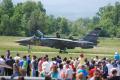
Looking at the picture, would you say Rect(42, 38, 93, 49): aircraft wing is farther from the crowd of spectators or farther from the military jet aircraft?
the crowd of spectators

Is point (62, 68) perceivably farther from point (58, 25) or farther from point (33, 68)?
point (58, 25)

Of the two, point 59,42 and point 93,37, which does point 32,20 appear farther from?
point 59,42

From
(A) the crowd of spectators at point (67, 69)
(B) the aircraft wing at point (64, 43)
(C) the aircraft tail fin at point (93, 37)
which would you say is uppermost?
(A) the crowd of spectators at point (67, 69)

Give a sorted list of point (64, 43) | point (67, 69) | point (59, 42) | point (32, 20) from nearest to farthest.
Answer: point (67, 69) < point (59, 42) < point (64, 43) < point (32, 20)

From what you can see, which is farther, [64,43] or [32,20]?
[32,20]

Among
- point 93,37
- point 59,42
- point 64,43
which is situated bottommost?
point 64,43

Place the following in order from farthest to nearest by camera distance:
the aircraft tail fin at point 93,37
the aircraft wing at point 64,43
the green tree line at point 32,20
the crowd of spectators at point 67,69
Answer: the green tree line at point 32,20 → the aircraft tail fin at point 93,37 → the aircraft wing at point 64,43 → the crowd of spectators at point 67,69

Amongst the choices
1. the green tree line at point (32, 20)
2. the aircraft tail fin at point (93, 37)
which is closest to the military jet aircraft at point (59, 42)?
the aircraft tail fin at point (93, 37)

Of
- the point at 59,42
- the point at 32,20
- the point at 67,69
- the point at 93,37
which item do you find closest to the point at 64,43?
the point at 59,42

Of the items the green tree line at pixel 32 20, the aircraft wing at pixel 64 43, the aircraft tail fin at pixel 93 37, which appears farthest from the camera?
the green tree line at pixel 32 20

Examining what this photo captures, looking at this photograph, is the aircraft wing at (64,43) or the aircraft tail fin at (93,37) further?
the aircraft tail fin at (93,37)

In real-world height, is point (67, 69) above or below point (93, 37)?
above

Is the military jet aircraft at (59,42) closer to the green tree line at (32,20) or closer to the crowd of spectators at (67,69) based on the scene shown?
the crowd of spectators at (67,69)

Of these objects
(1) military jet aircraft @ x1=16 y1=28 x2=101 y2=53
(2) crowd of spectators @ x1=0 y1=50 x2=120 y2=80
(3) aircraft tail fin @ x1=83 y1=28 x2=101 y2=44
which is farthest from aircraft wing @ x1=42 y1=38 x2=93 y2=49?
(2) crowd of spectators @ x1=0 y1=50 x2=120 y2=80
